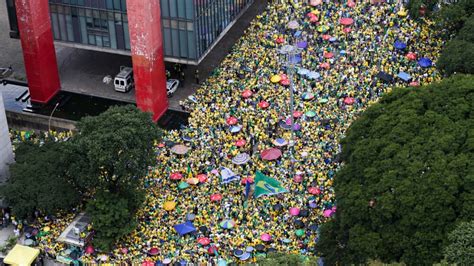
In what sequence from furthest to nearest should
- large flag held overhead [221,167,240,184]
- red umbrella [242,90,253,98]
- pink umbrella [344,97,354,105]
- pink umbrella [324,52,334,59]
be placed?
pink umbrella [324,52,334,59], red umbrella [242,90,253,98], pink umbrella [344,97,354,105], large flag held overhead [221,167,240,184]

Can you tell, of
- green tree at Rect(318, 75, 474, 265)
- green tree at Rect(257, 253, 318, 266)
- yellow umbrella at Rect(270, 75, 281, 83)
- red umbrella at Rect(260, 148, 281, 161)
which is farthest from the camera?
yellow umbrella at Rect(270, 75, 281, 83)

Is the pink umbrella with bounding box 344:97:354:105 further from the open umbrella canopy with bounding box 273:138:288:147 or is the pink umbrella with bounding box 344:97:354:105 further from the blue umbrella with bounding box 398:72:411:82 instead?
the open umbrella canopy with bounding box 273:138:288:147

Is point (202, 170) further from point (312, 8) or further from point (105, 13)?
point (312, 8)

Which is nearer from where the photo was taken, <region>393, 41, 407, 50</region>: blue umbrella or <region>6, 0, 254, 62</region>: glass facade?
<region>6, 0, 254, 62</region>: glass facade

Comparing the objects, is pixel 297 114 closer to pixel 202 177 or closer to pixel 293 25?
pixel 202 177

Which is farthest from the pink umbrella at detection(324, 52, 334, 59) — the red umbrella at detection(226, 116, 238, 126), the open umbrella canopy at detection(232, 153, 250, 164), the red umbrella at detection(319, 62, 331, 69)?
the open umbrella canopy at detection(232, 153, 250, 164)

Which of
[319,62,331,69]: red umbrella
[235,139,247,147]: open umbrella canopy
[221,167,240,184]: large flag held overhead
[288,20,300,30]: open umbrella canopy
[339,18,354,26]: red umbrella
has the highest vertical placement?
[339,18,354,26]: red umbrella

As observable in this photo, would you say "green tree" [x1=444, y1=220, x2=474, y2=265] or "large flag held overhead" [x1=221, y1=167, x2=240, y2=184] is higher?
"green tree" [x1=444, y1=220, x2=474, y2=265]

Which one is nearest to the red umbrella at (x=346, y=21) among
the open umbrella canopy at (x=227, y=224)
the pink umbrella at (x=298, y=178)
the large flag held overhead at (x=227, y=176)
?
the pink umbrella at (x=298, y=178)
